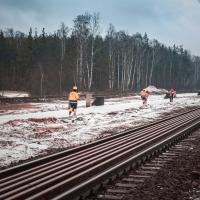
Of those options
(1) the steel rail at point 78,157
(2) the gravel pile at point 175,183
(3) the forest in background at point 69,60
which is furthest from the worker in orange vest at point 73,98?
(3) the forest in background at point 69,60

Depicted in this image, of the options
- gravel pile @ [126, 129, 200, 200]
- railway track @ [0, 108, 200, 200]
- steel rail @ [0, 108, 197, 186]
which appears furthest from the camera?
steel rail @ [0, 108, 197, 186]

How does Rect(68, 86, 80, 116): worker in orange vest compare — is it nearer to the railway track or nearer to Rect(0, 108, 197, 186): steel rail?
Rect(0, 108, 197, 186): steel rail

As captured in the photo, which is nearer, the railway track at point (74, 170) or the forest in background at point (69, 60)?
the railway track at point (74, 170)

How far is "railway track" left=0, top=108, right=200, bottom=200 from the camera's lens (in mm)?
6164

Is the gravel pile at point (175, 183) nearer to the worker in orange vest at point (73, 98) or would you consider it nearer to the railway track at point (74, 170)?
the railway track at point (74, 170)

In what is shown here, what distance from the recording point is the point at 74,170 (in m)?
7.58

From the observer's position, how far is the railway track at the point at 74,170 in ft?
20.2

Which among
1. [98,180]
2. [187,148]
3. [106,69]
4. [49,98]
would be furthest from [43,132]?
[106,69]

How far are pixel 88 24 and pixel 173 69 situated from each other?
202ft

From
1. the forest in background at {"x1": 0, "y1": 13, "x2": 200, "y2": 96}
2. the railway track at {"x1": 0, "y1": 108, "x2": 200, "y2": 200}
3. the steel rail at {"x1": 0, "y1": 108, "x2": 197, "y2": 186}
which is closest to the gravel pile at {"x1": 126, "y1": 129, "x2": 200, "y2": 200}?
the railway track at {"x1": 0, "y1": 108, "x2": 200, "y2": 200}

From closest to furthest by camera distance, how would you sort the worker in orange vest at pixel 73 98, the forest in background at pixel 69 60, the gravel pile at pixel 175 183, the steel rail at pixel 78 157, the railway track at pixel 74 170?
the railway track at pixel 74 170
the gravel pile at pixel 175 183
the steel rail at pixel 78 157
the worker in orange vest at pixel 73 98
the forest in background at pixel 69 60

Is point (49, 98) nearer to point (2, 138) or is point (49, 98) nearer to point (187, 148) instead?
point (2, 138)

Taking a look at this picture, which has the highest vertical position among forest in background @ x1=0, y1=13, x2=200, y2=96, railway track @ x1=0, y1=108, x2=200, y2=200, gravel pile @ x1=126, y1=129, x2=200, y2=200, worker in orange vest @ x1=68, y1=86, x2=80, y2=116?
forest in background @ x1=0, y1=13, x2=200, y2=96

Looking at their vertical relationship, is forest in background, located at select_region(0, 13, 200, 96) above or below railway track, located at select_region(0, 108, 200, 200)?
above
